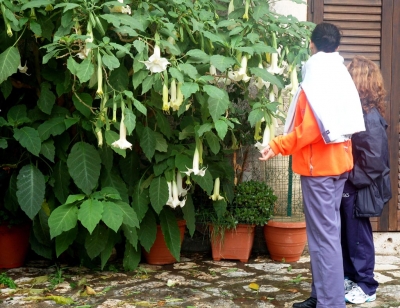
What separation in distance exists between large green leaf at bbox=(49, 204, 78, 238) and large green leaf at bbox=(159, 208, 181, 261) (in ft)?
2.47

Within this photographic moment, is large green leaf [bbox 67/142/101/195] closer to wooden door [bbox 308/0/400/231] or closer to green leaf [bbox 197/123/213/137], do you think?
green leaf [bbox 197/123/213/137]

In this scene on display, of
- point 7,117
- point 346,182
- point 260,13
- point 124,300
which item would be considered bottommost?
point 124,300

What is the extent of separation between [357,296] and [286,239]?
1128 mm

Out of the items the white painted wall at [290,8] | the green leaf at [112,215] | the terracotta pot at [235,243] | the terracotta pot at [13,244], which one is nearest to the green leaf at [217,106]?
the green leaf at [112,215]

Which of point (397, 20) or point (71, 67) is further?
point (397, 20)

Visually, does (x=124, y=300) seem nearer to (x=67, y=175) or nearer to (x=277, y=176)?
(x=67, y=175)

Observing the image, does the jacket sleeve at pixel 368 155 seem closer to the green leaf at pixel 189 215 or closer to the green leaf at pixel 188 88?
the green leaf at pixel 188 88

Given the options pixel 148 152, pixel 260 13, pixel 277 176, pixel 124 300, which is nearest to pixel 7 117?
pixel 148 152

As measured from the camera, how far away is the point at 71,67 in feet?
11.3

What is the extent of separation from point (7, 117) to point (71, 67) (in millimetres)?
1076

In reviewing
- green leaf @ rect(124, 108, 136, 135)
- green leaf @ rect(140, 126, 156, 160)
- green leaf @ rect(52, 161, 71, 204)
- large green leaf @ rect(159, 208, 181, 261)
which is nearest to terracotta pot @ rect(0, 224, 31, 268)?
green leaf @ rect(52, 161, 71, 204)

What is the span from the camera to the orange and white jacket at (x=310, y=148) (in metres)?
3.26

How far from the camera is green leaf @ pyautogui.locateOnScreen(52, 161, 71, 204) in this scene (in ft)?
14.4

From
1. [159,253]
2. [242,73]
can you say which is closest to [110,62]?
[242,73]
